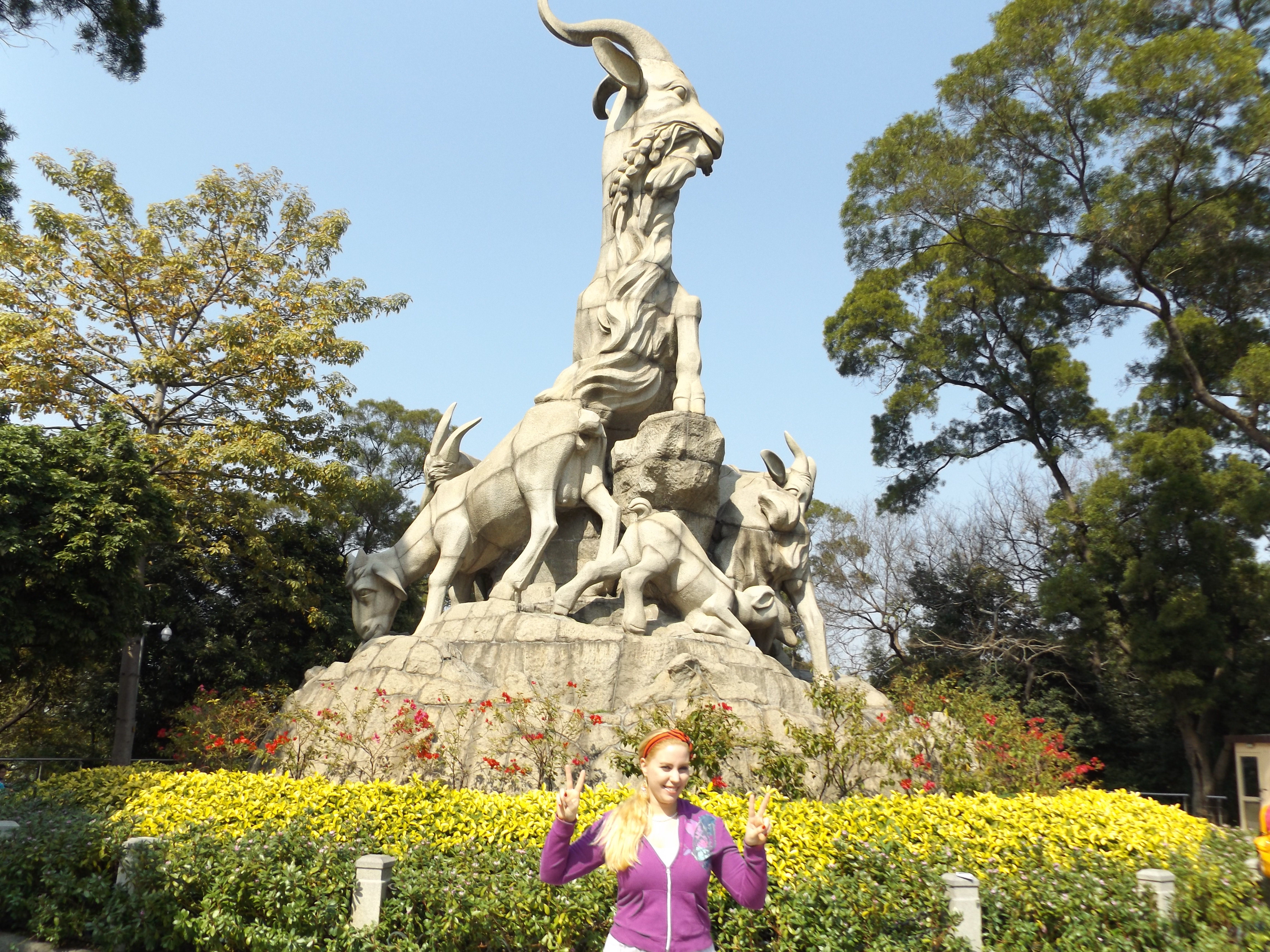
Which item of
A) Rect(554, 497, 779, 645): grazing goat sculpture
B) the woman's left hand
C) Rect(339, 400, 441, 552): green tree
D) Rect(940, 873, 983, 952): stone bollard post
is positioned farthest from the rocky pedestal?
Rect(339, 400, 441, 552): green tree

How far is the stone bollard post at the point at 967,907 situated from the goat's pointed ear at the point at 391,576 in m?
6.34

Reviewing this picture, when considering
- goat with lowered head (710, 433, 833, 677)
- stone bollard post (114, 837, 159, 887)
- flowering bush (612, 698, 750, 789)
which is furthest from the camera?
A: goat with lowered head (710, 433, 833, 677)

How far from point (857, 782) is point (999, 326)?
15.3 metres

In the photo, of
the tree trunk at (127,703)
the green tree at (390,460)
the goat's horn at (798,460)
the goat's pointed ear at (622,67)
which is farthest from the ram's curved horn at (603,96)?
the green tree at (390,460)

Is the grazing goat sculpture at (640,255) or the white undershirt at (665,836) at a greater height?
the grazing goat sculpture at (640,255)

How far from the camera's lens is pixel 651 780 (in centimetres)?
292

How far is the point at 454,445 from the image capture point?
10023mm

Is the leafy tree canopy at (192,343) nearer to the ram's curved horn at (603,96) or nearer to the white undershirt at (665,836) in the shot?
the ram's curved horn at (603,96)

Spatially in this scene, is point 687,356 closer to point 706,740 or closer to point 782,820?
point 706,740

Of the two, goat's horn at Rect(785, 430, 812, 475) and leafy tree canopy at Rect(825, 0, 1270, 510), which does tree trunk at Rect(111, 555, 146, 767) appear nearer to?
goat's horn at Rect(785, 430, 812, 475)

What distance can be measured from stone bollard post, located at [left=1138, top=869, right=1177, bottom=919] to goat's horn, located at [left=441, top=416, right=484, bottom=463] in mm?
7036

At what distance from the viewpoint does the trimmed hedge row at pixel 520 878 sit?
429 cm

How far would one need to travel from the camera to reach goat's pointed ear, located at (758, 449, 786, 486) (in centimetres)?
988

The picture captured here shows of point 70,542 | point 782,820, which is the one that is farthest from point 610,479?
point 70,542
